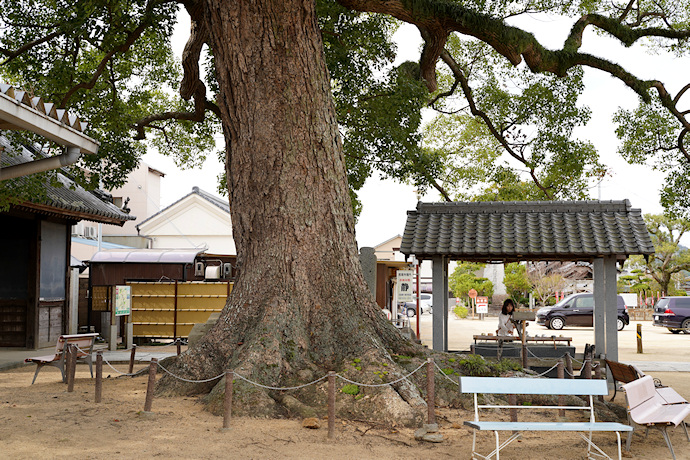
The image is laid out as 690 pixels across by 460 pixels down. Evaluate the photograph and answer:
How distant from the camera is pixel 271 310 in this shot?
8516mm

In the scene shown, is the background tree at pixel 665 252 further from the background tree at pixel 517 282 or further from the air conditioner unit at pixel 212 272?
the air conditioner unit at pixel 212 272

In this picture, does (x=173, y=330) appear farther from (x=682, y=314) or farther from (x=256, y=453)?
(x=682, y=314)

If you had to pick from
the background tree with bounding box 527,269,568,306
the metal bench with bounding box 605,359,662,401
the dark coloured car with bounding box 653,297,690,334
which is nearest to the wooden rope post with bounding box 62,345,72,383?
the metal bench with bounding box 605,359,662,401

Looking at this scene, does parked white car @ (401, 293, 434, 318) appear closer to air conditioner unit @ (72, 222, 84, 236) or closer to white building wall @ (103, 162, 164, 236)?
white building wall @ (103, 162, 164, 236)

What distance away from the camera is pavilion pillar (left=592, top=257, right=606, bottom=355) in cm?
1159

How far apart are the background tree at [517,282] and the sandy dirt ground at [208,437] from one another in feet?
119

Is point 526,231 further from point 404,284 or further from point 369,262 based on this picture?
point 404,284

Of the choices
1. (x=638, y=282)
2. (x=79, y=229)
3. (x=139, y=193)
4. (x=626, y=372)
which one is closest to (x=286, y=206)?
(x=626, y=372)

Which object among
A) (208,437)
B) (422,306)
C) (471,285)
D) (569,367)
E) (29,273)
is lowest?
(422,306)

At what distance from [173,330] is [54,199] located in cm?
533

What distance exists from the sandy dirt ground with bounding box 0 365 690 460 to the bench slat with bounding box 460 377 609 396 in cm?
65

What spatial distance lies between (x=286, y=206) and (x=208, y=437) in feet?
11.0

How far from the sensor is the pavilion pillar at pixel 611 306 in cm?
1138

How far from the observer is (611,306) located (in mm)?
11422
